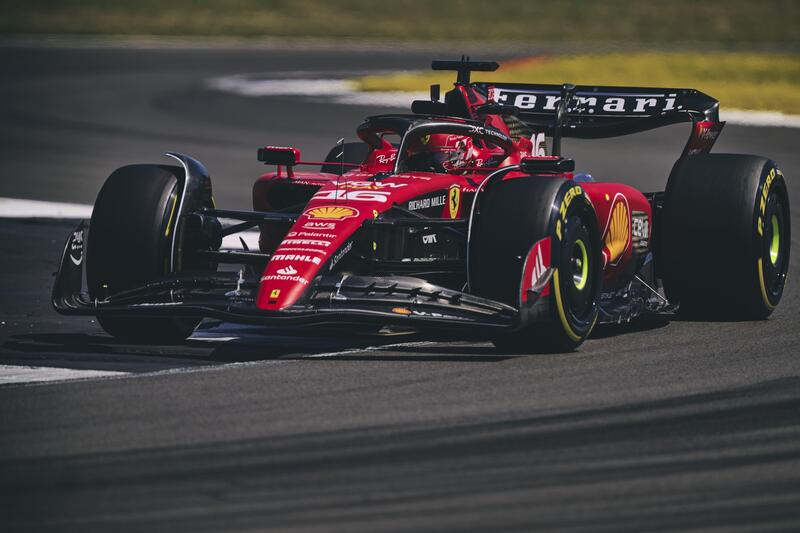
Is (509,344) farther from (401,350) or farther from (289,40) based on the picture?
(289,40)

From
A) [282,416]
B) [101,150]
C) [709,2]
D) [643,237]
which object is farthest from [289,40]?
[282,416]

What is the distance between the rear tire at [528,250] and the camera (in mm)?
9336

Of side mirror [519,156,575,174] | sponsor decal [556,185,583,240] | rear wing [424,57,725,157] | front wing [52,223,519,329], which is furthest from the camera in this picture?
rear wing [424,57,725,157]

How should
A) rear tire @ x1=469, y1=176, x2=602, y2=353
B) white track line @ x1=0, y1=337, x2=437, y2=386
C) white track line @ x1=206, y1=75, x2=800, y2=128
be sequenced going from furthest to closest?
1. white track line @ x1=206, y1=75, x2=800, y2=128
2. rear tire @ x1=469, y1=176, x2=602, y2=353
3. white track line @ x1=0, y1=337, x2=437, y2=386

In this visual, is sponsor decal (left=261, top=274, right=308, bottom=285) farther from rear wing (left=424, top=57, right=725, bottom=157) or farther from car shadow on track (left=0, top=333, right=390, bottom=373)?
rear wing (left=424, top=57, right=725, bottom=157)

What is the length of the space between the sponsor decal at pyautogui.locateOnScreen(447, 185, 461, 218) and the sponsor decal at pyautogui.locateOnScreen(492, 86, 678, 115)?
2.30m

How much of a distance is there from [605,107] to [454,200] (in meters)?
2.73

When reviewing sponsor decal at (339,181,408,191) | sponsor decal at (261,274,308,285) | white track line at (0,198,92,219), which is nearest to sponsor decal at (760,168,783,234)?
sponsor decal at (339,181,408,191)

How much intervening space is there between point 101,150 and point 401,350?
13993 mm

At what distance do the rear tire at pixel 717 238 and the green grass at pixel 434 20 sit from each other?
44296 millimetres

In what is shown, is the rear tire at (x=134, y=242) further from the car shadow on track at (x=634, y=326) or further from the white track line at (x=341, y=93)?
the white track line at (x=341, y=93)

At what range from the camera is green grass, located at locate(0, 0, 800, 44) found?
2299 inches

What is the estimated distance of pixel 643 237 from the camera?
37.0ft

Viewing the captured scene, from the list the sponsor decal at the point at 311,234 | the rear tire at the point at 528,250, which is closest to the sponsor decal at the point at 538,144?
the rear tire at the point at 528,250
